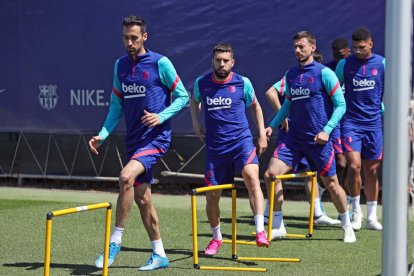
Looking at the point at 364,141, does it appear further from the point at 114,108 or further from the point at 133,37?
the point at 133,37

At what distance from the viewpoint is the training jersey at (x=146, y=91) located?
348 inches

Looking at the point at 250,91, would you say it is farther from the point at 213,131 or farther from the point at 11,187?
the point at 11,187

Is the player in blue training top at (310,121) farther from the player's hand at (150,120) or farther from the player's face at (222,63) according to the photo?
the player's hand at (150,120)

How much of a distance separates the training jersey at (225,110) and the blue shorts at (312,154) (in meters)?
0.93

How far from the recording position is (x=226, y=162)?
9.61 metres

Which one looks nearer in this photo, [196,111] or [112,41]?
[196,111]

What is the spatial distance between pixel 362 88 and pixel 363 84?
54 millimetres

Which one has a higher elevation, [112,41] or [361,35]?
[112,41]

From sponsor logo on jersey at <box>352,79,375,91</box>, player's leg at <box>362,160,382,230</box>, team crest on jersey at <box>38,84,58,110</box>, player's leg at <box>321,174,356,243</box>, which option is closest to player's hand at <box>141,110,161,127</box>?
player's leg at <box>321,174,356,243</box>

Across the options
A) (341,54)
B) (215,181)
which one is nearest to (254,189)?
(215,181)

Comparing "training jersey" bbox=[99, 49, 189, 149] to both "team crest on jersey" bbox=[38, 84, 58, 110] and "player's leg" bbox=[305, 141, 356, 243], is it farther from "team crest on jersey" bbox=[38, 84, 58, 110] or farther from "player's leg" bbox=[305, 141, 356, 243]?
"team crest on jersey" bbox=[38, 84, 58, 110]

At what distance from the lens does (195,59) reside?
14555 mm

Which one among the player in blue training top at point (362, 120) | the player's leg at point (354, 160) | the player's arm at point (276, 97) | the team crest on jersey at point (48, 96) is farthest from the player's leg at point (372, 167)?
the team crest on jersey at point (48, 96)

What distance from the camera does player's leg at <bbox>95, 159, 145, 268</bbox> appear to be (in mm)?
8617
